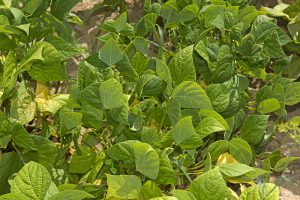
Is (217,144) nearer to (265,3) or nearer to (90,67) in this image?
(90,67)

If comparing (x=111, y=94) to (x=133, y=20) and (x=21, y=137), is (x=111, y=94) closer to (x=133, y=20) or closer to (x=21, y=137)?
(x=21, y=137)

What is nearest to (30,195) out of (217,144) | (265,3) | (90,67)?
(90,67)

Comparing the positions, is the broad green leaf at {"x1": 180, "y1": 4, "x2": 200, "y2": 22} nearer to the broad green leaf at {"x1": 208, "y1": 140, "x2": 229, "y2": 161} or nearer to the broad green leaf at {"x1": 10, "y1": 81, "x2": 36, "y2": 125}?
the broad green leaf at {"x1": 208, "y1": 140, "x2": 229, "y2": 161}

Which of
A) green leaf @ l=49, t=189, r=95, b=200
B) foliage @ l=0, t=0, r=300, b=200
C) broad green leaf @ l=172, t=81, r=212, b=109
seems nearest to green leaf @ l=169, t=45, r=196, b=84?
foliage @ l=0, t=0, r=300, b=200

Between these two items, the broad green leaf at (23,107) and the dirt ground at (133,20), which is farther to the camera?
the dirt ground at (133,20)

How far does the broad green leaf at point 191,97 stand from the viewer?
1.61 meters

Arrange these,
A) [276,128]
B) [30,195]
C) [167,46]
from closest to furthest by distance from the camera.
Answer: [30,195], [276,128], [167,46]

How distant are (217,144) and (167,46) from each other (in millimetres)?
703

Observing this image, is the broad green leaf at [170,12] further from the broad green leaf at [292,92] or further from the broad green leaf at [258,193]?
the broad green leaf at [258,193]

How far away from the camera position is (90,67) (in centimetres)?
162

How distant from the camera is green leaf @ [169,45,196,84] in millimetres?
1695

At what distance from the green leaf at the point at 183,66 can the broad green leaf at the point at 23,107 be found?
0.45 metres

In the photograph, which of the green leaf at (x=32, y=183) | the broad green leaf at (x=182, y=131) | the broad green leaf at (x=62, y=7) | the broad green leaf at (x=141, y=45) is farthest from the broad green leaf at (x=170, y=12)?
the green leaf at (x=32, y=183)

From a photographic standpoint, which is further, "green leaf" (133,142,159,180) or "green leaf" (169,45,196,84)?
"green leaf" (169,45,196,84)
